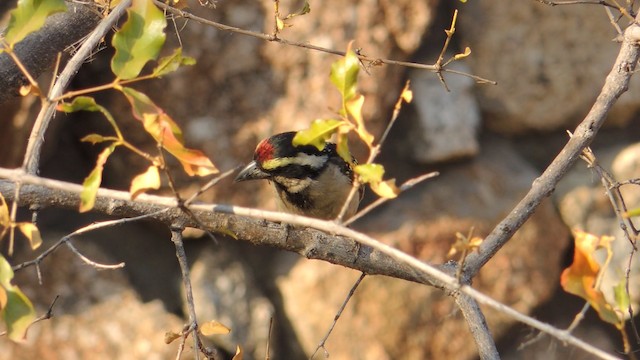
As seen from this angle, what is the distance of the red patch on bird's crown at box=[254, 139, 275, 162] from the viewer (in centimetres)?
213

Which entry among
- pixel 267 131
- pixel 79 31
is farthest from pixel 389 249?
pixel 267 131

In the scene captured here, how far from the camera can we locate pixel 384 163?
2.80 meters

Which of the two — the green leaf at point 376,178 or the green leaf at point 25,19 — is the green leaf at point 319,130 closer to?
the green leaf at point 376,178

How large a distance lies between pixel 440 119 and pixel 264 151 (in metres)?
0.86

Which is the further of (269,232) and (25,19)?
(269,232)

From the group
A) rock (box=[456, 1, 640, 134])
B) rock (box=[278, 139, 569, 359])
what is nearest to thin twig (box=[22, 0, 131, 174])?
rock (box=[278, 139, 569, 359])

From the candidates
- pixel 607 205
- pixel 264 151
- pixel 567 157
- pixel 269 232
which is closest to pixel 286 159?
pixel 264 151

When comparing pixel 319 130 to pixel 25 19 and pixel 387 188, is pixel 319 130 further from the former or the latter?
pixel 25 19

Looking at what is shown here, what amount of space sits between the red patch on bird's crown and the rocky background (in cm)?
46

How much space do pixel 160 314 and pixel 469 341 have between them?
39.9 inches

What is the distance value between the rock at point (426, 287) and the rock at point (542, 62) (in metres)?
0.23

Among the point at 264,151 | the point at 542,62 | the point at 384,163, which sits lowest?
the point at 384,163

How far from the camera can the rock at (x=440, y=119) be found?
2.80 metres

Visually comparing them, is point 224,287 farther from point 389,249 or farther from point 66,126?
point 389,249
